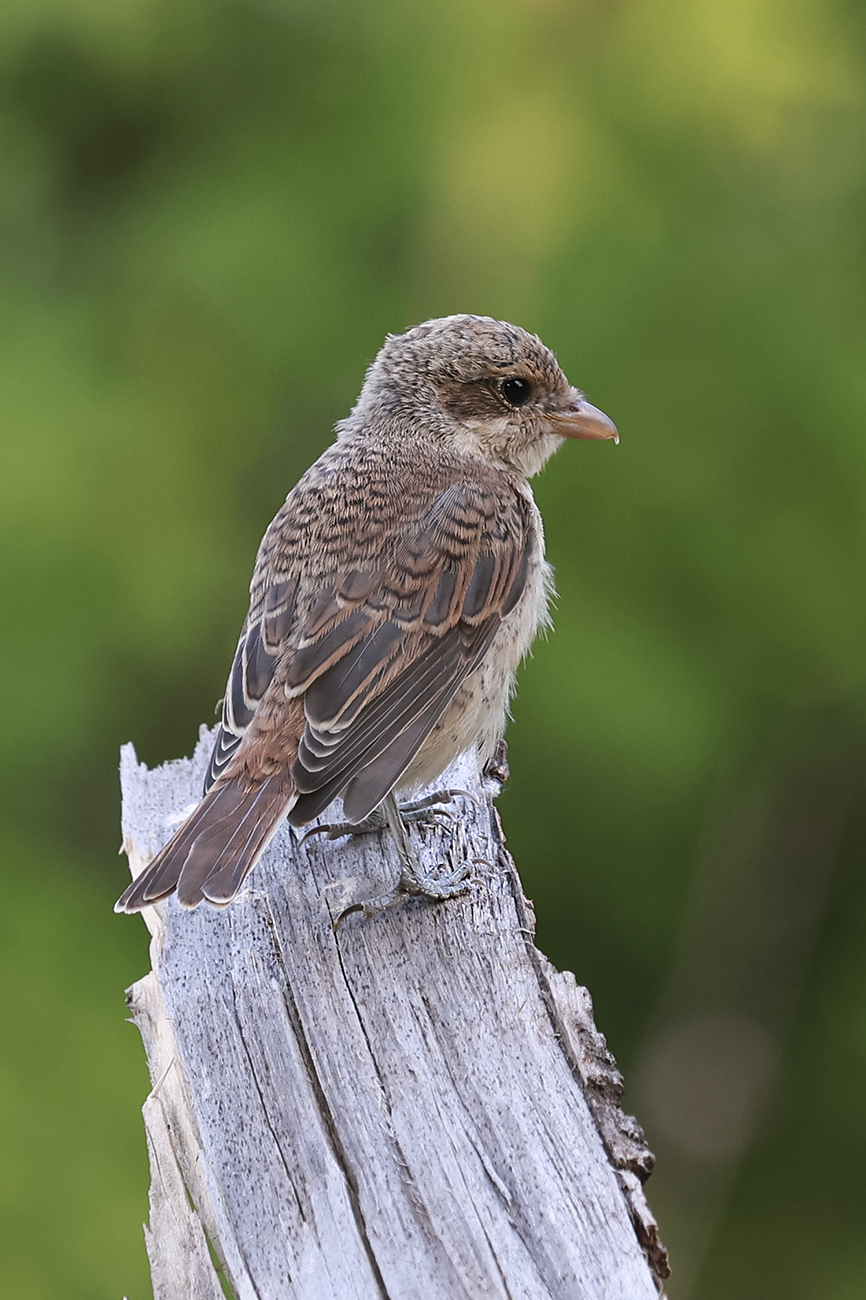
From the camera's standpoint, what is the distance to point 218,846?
2.75 m

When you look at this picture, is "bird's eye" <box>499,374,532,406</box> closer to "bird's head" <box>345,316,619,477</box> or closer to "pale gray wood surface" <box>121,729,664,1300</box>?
"bird's head" <box>345,316,619,477</box>

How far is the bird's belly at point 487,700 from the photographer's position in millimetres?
3381

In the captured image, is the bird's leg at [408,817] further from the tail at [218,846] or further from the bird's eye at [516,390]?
the bird's eye at [516,390]

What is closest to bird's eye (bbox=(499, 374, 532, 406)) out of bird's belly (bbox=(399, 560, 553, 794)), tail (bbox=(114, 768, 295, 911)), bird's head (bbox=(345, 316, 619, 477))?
bird's head (bbox=(345, 316, 619, 477))

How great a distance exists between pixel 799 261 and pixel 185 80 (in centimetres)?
231

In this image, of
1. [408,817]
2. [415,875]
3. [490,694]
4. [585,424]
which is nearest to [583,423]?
[585,424]

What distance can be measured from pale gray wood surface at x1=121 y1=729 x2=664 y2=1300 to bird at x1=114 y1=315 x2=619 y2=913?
21 centimetres

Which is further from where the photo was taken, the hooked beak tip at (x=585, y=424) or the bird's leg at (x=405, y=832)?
the hooked beak tip at (x=585, y=424)

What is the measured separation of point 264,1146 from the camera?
2.26 meters

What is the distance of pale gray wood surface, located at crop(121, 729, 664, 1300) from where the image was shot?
79.0 inches

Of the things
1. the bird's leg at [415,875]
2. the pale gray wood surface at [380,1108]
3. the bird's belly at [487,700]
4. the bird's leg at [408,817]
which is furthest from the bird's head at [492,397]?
the pale gray wood surface at [380,1108]

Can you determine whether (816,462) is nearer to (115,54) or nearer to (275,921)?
(275,921)

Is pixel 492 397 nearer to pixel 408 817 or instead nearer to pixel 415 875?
pixel 408 817

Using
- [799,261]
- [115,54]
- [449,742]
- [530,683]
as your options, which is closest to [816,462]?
[799,261]
